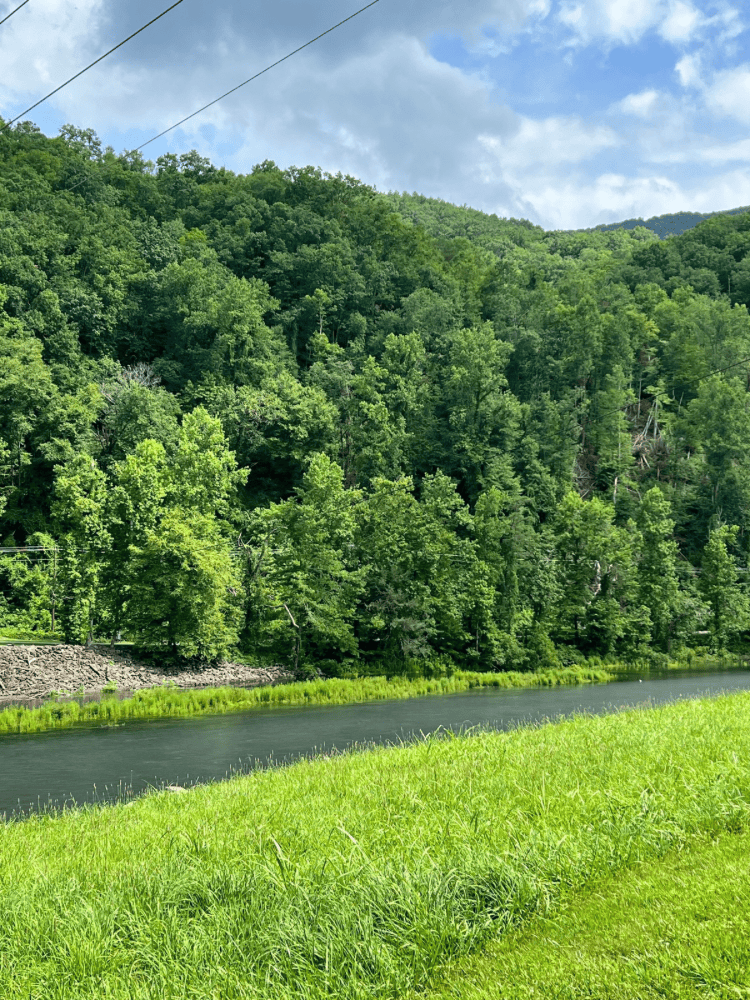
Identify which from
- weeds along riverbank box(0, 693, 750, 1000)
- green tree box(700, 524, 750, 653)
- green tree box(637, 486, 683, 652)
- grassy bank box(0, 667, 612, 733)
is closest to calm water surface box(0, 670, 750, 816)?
grassy bank box(0, 667, 612, 733)

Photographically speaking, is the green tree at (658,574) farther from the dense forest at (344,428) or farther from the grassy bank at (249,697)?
the grassy bank at (249,697)

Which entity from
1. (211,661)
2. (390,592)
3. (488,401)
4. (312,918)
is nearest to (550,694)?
(390,592)

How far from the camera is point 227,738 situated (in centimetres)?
2441

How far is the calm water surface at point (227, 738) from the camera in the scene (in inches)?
701

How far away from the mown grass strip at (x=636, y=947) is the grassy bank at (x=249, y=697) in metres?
25.6

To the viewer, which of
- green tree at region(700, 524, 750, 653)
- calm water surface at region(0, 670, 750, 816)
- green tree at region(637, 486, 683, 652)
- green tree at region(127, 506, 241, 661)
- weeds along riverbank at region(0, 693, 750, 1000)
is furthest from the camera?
green tree at region(700, 524, 750, 653)

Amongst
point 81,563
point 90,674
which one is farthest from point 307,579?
point 90,674

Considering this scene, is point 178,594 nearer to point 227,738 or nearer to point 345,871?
point 227,738

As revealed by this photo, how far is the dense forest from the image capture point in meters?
44.9

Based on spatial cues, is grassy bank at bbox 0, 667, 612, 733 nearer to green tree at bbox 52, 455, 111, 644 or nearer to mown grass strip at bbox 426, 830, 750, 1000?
green tree at bbox 52, 455, 111, 644

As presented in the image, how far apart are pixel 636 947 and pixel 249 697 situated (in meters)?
31.4

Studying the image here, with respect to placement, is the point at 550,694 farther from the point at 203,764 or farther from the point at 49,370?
the point at 49,370

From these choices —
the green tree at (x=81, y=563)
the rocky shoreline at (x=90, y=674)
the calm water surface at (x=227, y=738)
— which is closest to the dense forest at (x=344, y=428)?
the green tree at (x=81, y=563)

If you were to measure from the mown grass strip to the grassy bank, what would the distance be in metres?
25.6
